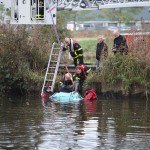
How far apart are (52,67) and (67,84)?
2.15 meters

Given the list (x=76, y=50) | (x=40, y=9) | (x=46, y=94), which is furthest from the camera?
(x=40, y=9)

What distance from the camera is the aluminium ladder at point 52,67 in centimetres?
2733

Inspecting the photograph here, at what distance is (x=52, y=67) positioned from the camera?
28.0 m

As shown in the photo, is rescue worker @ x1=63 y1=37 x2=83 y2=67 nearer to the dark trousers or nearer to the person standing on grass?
the dark trousers

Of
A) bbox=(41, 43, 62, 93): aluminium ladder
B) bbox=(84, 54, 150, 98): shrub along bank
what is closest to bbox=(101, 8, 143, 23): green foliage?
bbox=(41, 43, 62, 93): aluminium ladder

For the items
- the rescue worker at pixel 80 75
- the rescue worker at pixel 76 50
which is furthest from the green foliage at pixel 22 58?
the rescue worker at pixel 80 75

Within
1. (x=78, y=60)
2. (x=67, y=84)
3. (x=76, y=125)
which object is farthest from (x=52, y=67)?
(x=76, y=125)

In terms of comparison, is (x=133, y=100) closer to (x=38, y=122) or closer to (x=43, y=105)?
(x=43, y=105)

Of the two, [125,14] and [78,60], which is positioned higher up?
[125,14]

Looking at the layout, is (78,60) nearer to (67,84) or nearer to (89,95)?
(67,84)

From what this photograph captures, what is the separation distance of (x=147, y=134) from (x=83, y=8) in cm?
1525

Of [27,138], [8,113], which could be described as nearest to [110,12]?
[8,113]

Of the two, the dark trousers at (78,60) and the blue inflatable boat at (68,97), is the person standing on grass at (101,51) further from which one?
the blue inflatable boat at (68,97)

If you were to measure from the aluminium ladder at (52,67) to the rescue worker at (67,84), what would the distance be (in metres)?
1.08
